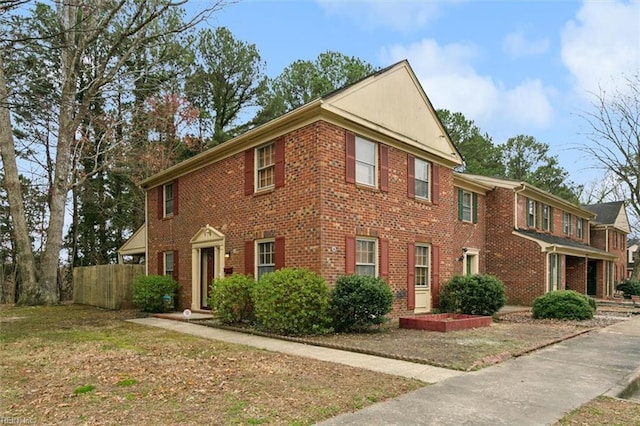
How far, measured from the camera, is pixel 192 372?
646cm

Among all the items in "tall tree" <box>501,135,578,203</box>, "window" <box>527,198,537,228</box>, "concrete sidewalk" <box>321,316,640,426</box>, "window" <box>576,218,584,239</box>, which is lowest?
"concrete sidewalk" <box>321,316,640,426</box>

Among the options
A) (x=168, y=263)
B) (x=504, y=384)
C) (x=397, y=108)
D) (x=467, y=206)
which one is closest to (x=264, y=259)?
(x=397, y=108)

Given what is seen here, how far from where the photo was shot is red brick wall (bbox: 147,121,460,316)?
1079 cm

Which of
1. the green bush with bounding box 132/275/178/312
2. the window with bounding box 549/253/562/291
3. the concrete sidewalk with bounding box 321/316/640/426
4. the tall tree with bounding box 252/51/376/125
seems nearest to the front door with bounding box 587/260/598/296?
the window with bounding box 549/253/562/291

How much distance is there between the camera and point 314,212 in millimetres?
10711

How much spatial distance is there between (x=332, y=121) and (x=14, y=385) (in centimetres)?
808

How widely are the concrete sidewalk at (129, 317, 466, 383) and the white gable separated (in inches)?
217

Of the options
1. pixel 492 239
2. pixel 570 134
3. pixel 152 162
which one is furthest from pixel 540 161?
pixel 152 162

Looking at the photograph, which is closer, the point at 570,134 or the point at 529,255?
the point at 529,255

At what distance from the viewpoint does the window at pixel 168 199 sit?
17.2m

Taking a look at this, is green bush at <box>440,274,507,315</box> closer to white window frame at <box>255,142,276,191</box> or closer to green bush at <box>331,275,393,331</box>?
green bush at <box>331,275,393,331</box>

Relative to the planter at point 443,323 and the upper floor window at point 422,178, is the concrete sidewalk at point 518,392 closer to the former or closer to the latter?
the planter at point 443,323

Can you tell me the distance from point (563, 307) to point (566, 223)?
13.8 meters

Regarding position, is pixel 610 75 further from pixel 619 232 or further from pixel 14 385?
pixel 14 385
